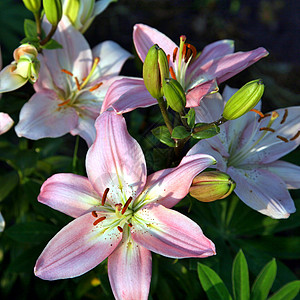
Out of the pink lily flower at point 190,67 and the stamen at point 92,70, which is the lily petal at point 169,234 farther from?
the stamen at point 92,70

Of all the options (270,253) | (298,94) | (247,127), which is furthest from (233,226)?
(298,94)

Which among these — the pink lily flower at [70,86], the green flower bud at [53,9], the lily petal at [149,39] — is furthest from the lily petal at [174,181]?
the green flower bud at [53,9]

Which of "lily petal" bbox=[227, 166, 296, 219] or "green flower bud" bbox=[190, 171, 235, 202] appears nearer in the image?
"green flower bud" bbox=[190, 171, 235, 202]

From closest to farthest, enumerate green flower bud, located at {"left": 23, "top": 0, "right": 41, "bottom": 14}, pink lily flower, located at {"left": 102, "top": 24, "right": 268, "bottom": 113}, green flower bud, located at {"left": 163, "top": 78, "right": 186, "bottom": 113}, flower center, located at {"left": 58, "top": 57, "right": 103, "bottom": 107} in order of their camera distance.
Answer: green flower bud, located at {"left": 163, "top": 78, "right": 186, "bottom": 113}, pink lily flower, located at {"left": 102, "top": 24, "right": 268, "bottom": 113}, green flower bud, located at {"left": 23, "top": 0, "right": 41, "bottom": 14}, flower center, located at {"left": 58, "top": 57, "right": 103, "bottom": 107}

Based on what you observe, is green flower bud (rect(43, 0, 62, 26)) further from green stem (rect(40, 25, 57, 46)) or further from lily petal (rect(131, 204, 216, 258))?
lily petal (rect(131, 204, 216, 258))

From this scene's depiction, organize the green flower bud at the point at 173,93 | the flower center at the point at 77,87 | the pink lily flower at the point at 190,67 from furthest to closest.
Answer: the flower center at the point at 77,87, the pink lily flower at the point at 190,67, the green flower bud at the point at 173,93

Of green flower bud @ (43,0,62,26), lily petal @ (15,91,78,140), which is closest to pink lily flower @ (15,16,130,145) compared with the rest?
lily petal @ (15,91,78,140)

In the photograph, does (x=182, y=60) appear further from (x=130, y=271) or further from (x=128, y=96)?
(x=130, y=271)
